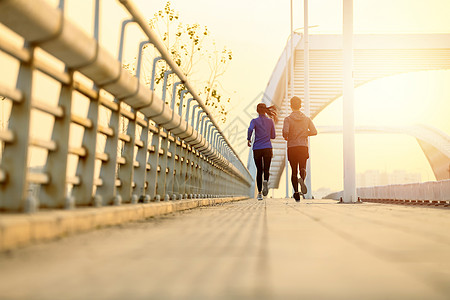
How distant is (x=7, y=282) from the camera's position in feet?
7.88

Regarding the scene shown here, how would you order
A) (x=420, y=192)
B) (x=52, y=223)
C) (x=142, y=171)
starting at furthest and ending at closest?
(x=420, y=192) → (x=142, y=171) → (x=52, y=223)

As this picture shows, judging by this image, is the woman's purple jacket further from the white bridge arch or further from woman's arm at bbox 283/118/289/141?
the white bridge arch

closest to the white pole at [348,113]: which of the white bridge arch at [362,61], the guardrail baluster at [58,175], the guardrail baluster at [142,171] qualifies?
the guardrail baluster at [142,171]

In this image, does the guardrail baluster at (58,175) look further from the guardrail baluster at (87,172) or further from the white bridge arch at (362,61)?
the white bridge arch at (362,61)

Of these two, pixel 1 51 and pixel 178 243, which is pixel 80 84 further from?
pixel 178 243

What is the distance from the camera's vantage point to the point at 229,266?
2939mm

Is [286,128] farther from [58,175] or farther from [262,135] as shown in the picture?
[58,175]

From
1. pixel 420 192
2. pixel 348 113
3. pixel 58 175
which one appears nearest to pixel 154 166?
pixel 58 175

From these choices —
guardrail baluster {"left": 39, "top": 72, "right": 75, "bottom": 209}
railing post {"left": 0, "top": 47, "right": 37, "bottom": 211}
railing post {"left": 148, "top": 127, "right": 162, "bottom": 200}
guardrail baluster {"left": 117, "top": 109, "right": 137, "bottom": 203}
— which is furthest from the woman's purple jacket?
railing post {"left": 0, "top": 47, "right": 37, "bottom": 211}

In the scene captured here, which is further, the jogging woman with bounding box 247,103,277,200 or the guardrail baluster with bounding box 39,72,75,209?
the jogging woman with bounding box 247,103,277,200

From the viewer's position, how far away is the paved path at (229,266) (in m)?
2.31

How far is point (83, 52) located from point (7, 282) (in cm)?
251

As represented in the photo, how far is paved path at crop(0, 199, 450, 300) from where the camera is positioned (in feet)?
7.57

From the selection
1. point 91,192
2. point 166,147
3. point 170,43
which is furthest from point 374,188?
point 91,192
